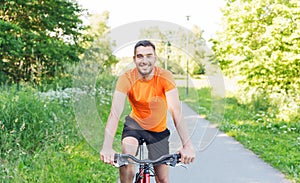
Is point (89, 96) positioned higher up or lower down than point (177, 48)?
lower down

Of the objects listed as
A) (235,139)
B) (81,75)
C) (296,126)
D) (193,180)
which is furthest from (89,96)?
(296,126)

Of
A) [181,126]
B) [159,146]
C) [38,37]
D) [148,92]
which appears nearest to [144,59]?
[148,92]

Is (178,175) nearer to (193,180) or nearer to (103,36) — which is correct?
(193,180)

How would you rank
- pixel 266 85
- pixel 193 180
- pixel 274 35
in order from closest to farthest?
pixel 193 180, pixel 274 35, pixel 266 85

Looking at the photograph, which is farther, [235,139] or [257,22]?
[257,22]

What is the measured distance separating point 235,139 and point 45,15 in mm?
7523

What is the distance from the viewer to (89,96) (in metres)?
3.03

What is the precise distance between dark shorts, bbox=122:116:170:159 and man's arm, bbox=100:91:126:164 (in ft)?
0.56

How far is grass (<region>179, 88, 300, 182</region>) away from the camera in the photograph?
2.89 m

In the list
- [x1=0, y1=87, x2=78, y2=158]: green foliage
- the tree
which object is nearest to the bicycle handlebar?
[x1=0, y1=87, x2=78, y2=158]: green foliage

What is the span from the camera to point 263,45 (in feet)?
44.9

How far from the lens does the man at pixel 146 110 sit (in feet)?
8.07

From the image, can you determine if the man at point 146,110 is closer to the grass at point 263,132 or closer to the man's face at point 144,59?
the man's face at point 144,59

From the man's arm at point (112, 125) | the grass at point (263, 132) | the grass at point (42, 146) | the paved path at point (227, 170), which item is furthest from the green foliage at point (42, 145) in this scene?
the man's arm at point (112, 125)
